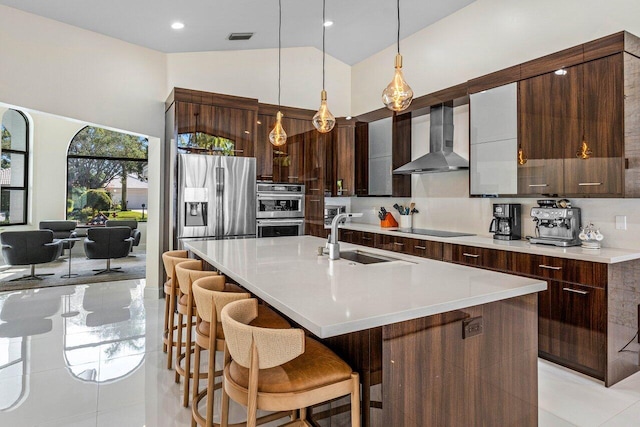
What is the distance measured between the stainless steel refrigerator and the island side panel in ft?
12.0

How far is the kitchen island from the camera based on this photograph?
56.3 inches

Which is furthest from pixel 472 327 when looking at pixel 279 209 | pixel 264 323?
pixel 279 209

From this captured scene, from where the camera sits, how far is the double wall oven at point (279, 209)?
17.2 ft

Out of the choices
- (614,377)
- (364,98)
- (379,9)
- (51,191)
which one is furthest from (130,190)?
(614,377)

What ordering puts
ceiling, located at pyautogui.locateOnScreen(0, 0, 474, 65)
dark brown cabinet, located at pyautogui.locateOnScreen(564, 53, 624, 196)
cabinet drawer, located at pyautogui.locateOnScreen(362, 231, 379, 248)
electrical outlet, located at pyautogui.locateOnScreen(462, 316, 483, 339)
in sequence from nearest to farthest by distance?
electrical outlet, located at pyautogui.locateOnScreen(462, 316, 483, 339), dark brown cabinet, located at pyautogui.locateOnScreen(564, 53, 624, 196), ceiling, located at pyautogui.locateOnScreen(0, 0, 474, 65), cabinet drawer, located at pyautogui.locateOnScreen(362, 231, 379, 248)

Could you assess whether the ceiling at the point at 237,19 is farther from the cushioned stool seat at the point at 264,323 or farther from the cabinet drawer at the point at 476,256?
the cushioned stool seat at the point at 264,323

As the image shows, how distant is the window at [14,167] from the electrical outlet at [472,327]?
9154 mm

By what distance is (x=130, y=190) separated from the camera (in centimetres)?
962

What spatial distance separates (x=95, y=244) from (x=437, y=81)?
6061 mm

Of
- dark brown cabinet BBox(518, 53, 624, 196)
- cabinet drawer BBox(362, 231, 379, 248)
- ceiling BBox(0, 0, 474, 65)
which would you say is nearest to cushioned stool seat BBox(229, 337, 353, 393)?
dark brown cabinet BBox(518, 53, 624, 196)

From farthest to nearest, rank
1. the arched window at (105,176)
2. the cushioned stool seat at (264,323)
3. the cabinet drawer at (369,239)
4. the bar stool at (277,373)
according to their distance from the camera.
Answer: the arched window at (105,176) → the cabinet drawer at (369,239) → the cushioned stool seat at (264,323) → the bar stool at (277,373)

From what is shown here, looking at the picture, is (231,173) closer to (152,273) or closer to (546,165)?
(152,273)

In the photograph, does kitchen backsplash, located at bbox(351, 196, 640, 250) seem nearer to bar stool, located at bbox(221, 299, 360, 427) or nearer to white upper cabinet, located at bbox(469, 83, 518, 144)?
white upper cabinet, located at bbox(469, 83, 518, 144)

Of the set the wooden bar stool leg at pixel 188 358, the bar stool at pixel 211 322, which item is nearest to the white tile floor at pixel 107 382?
the wooden bar stool leg at pixel 188 358
